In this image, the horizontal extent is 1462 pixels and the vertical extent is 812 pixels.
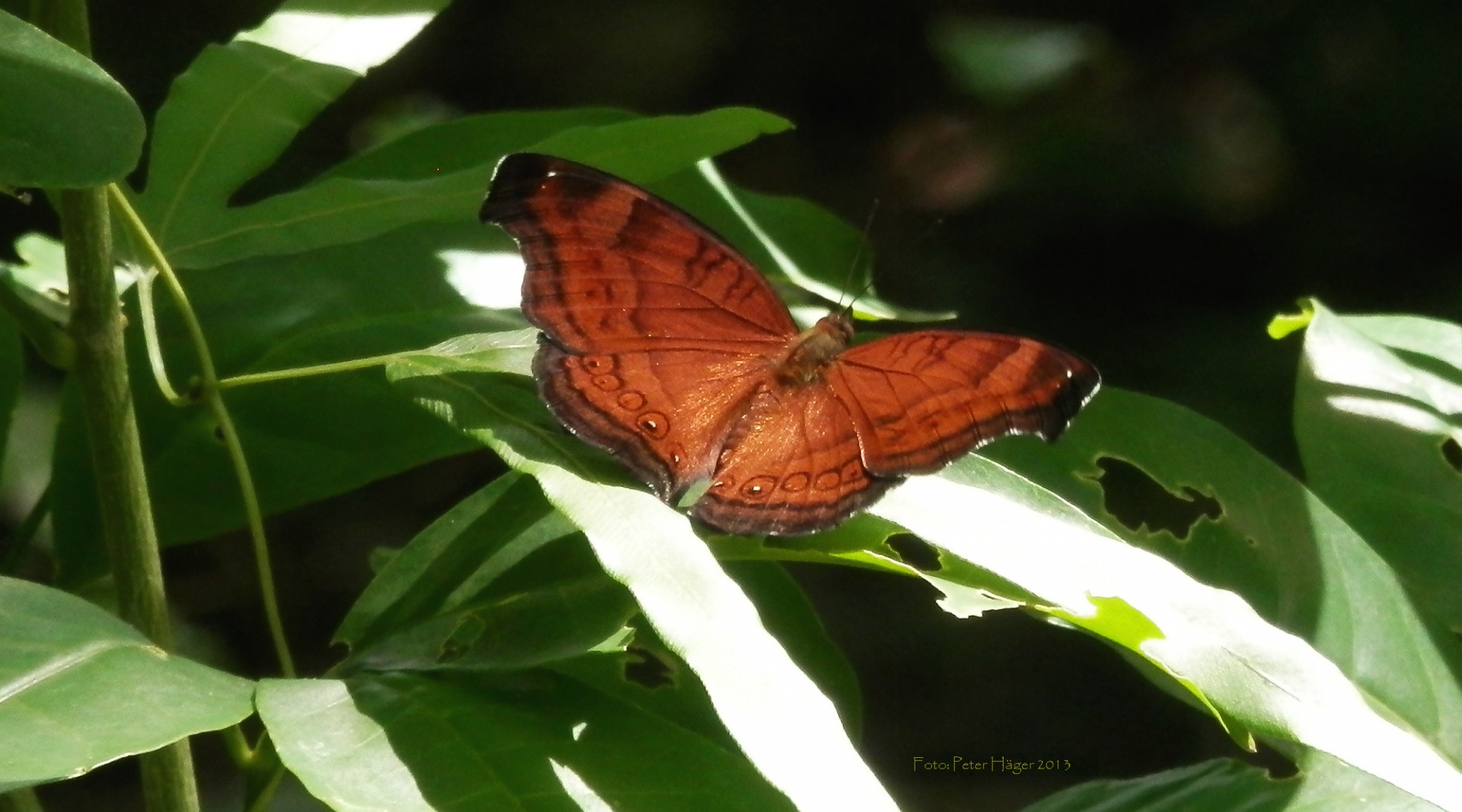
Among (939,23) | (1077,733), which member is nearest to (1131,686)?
(1077,733)

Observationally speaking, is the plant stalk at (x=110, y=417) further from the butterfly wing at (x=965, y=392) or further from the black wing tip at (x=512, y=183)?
the butterfly wing at (x=965, y=392)

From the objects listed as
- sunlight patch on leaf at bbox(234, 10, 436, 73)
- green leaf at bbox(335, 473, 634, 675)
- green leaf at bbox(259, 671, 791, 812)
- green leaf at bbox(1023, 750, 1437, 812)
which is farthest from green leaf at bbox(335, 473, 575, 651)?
green leaf at bbox(1023, 750, 1437, 812)

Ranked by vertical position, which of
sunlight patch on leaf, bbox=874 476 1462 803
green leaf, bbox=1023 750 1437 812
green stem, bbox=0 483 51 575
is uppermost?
sunlight patch on leaf, bbox=874 476 1462 803

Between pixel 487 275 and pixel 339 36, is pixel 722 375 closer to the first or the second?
pixel 487 275

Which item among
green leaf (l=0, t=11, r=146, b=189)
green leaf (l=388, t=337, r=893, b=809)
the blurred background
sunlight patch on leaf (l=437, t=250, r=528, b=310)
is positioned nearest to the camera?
green leaf (l=388, t=337, r=893, b=809)

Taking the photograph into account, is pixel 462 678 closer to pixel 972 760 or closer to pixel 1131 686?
pixel 972 760

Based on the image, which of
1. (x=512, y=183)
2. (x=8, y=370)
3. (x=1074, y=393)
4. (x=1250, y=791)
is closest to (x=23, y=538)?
(x=8, y=370)

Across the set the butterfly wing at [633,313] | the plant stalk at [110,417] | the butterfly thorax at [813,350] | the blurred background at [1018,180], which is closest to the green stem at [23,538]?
the plant stalk at [110,417]

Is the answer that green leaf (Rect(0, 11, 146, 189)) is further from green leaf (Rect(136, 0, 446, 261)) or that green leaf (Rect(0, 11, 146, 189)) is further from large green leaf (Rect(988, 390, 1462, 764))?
large green leaf (Rect(988, 390, 1462, 764))
